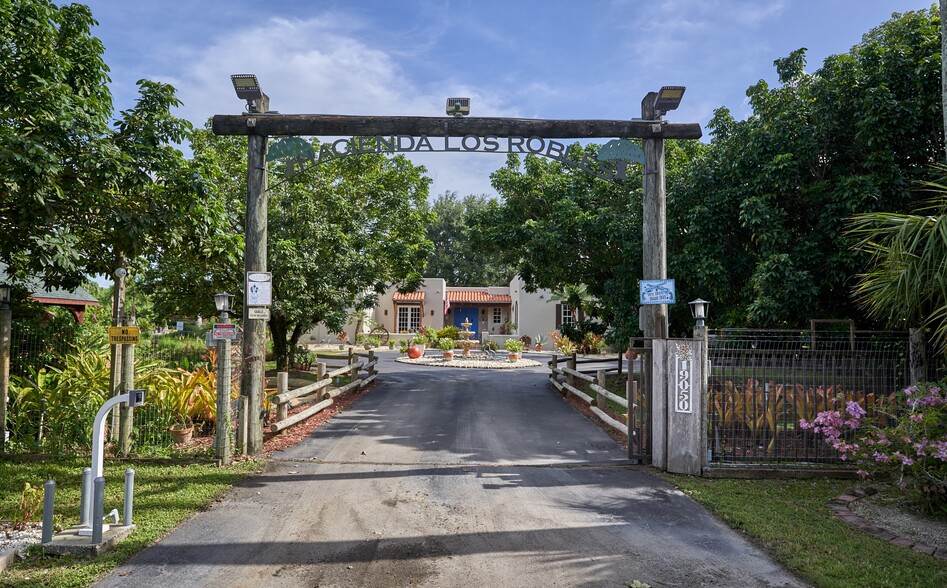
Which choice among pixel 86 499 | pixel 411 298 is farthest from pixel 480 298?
pixel 86 499

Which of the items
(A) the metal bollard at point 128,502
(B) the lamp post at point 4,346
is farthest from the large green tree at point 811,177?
(B) the lamp post at point 4,346

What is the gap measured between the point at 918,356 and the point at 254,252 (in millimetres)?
8328

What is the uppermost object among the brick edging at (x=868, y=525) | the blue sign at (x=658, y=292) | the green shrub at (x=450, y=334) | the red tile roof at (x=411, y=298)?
the red tile roof at (x=411, y=298)

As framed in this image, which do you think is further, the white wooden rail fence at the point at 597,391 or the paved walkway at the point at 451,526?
the white wooden rail fence at the point at 597,391

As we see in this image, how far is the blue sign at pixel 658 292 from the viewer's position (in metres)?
7.79

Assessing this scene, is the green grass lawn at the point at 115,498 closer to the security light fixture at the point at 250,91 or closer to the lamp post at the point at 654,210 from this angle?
the security light fixture at the point at 250,91

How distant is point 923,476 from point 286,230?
12.4m

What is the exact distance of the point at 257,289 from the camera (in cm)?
767

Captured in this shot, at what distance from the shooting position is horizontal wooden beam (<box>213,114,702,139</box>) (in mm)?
7898

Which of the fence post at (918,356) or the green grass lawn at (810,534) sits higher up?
the fence post at (918,356)

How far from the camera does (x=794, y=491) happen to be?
20.8 feet

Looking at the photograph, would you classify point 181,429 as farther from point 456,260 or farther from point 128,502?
point 456,260

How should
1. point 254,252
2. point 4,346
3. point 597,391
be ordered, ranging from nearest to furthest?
point 4,346 < point 254,252 < point 597,391

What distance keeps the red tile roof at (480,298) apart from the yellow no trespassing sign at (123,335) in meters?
29.1
